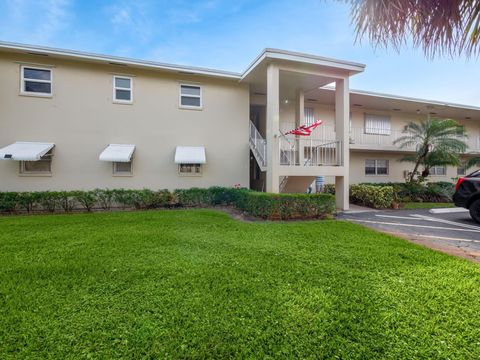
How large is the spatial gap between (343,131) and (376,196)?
373 cm

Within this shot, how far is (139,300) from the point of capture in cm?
333

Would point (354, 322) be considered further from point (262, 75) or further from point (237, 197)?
point (262, 75)

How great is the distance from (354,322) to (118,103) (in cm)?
1268

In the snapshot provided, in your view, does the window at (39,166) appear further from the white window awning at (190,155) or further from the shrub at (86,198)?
the white window awning at (190,155)

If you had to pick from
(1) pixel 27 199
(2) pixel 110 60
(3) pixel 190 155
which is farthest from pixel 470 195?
(1) pixel 27 199

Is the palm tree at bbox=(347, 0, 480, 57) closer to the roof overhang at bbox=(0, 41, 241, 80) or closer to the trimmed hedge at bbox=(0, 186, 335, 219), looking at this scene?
the trimmed hedge at bbox=(0, 186, 335, 219)

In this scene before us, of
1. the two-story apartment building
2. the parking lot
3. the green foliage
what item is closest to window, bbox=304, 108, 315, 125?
the two-story apartment building

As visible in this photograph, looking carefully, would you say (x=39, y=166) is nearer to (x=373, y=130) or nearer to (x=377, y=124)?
(x=373, y=130)

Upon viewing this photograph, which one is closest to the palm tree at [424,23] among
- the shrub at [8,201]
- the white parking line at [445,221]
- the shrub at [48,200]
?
the white parking line at [445,221]

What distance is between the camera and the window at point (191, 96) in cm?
1257

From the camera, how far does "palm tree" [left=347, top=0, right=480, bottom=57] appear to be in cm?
320

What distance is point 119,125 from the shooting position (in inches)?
462

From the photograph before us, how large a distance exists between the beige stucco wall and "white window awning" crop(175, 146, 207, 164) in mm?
408

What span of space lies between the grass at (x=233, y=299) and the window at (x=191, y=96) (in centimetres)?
852
